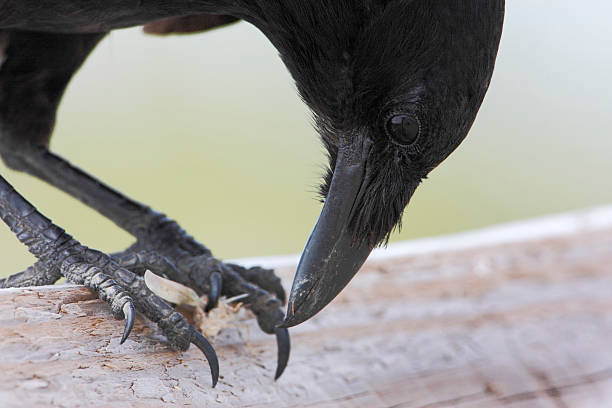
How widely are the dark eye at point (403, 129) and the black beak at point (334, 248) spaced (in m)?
0.08

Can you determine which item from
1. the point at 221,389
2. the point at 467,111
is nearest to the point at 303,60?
the point at 467,111

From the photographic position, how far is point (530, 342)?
2340 mm

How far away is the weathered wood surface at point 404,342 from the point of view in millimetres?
1442

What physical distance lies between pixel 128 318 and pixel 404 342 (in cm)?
90

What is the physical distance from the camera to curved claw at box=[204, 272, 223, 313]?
1.93m

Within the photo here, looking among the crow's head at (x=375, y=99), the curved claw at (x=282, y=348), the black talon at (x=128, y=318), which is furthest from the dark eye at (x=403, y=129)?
the black talon at (x=128, y=318)

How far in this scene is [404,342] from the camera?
2158 millimetres

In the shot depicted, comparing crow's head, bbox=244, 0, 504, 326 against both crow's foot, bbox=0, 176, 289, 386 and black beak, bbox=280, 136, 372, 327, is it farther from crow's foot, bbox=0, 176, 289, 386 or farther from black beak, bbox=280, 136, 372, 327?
crow's foot, bbox=0, 176, 289, 386

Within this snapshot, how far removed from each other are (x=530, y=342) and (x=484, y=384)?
1.05ft

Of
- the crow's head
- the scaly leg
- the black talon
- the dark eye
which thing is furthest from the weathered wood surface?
the dark eye

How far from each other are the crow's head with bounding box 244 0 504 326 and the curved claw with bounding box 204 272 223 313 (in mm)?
340

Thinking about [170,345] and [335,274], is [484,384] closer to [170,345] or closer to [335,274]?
[335,274]

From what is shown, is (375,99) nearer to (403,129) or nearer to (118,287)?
(403,129)

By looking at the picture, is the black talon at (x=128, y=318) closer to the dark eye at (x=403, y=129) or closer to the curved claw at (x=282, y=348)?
the curved claw at (x=282, y=348)
